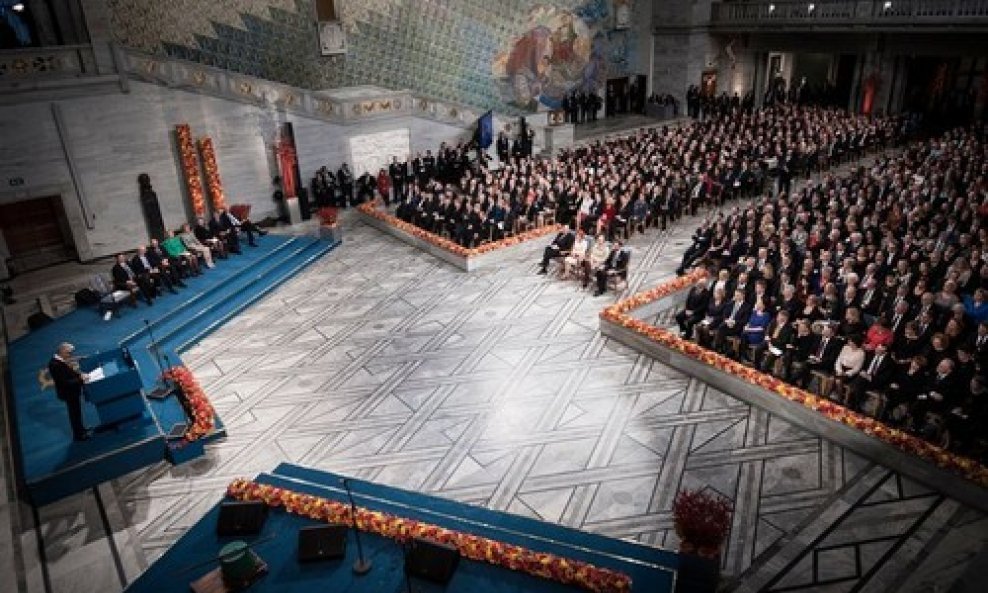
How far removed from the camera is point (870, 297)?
9664mm

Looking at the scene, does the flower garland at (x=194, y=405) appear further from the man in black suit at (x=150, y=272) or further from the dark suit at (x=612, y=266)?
the dark suit at (x=612, y=266)

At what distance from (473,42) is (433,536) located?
19276 millimetres

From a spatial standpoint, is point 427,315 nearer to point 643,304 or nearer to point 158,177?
point 643,304

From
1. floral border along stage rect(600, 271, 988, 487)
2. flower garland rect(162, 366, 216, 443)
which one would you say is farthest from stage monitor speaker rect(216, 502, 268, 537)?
floral border along stage rect(600, 271, 988, 487)

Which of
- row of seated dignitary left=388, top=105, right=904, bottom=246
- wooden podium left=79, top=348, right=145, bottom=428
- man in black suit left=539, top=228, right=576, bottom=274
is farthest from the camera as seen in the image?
row of seated dignitary left=388, top=105, right=904, bottom=246

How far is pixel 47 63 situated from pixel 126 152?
7.34 ft

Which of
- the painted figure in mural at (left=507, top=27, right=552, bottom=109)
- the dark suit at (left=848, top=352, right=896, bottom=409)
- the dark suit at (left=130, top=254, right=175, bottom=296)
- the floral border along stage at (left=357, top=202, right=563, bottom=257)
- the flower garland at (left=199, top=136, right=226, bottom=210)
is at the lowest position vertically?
the dark suit at (left=848, top=352, right=896, bottom=409)

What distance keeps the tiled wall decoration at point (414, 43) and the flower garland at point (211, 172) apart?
2.76 metres

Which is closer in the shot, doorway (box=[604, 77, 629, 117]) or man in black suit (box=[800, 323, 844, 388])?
man in black suit (box=[800, 323, 844, 388])

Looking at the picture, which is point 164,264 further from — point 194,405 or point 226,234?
point 194,405

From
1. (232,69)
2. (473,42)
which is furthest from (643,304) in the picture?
(473,42)

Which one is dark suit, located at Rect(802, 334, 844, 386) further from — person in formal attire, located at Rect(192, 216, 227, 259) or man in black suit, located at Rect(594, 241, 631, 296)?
person in formal attire, located at Rect(192, 216, 227, 259)

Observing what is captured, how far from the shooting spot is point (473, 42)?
21891 mm

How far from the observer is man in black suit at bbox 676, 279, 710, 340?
9.95m
